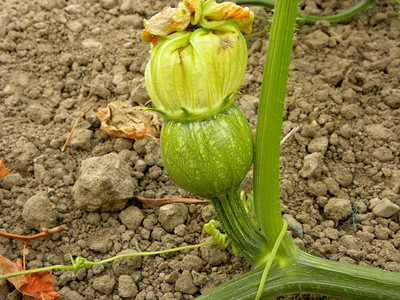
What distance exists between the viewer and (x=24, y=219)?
2.06 m

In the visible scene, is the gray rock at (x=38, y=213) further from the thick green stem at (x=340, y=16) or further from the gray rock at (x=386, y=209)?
the thick green stem at (x=340, y=16)

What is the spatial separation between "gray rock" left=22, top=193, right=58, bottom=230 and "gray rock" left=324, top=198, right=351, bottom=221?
4.06ft

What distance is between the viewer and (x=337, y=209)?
208 centimetres

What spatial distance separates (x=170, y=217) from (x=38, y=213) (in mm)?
584

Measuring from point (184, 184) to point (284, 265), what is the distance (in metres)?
0.46

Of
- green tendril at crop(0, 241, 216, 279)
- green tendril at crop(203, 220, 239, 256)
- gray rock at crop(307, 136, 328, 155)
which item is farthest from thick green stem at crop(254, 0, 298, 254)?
gray rock at crop(307, 136, 328, 155)

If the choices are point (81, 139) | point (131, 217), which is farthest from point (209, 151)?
point (81, 139)

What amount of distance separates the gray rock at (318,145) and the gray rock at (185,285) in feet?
2.99

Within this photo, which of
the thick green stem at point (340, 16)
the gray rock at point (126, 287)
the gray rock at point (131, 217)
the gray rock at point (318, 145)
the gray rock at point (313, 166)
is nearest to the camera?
the gray rock at point (126, 287)

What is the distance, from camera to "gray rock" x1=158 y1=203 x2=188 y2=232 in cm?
210

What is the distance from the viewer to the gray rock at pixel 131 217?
6.92 ft

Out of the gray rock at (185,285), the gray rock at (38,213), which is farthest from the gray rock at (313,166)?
the gray rock at (38,213)

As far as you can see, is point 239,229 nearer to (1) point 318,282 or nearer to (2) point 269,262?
(2) point 269,262

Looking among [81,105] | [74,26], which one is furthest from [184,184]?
[74,26]
